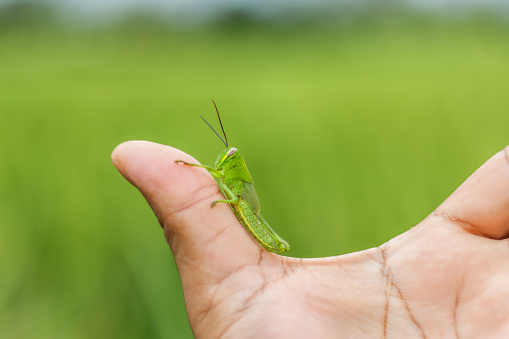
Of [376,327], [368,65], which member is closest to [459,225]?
[376,327]

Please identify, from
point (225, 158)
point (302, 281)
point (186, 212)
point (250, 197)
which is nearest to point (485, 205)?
point (302, 281)

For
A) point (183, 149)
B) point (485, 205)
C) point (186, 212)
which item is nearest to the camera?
point (186, 212)

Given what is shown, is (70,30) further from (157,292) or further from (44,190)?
(157,292)

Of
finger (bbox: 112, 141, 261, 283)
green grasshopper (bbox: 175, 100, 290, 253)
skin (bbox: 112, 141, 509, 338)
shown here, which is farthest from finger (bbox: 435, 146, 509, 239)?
finger (bbox: 112, 141, 261, 283)

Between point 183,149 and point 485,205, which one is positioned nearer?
point 485,205

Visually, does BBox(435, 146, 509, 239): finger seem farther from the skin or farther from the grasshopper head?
the grasshopper head

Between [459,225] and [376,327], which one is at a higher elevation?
[459,225]

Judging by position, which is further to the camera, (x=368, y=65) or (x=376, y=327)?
(x=368, y=65)

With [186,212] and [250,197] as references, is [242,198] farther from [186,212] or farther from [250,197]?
[186,212]
